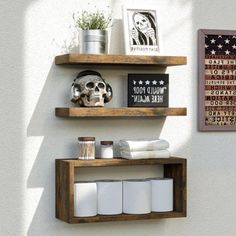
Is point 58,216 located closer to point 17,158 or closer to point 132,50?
point 17,158

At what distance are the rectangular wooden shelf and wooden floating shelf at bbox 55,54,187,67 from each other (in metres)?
0.43

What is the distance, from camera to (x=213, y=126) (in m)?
3.60

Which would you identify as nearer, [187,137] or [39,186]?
[39,186]

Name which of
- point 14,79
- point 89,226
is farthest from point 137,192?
point 14,79

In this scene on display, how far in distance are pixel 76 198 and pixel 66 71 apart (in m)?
0.58

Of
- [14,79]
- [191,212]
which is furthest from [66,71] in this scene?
[191,212]

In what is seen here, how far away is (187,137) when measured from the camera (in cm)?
358

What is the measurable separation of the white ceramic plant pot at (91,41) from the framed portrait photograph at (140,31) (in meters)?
0.13

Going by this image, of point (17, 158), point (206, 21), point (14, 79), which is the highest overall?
point (206, 21)

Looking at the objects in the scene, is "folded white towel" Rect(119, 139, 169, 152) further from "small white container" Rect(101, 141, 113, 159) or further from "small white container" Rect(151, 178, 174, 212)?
"small white container" Rect(151, 178, 174, 212)

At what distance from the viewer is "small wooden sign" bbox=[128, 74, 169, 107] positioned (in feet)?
11.0

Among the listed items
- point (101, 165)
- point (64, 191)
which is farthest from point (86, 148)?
point (64, 191)

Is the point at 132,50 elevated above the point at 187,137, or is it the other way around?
the point at 132,50

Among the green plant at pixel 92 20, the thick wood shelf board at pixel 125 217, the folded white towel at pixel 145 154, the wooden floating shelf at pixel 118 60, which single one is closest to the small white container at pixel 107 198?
the thick wood shelf board at pixel 125 217
